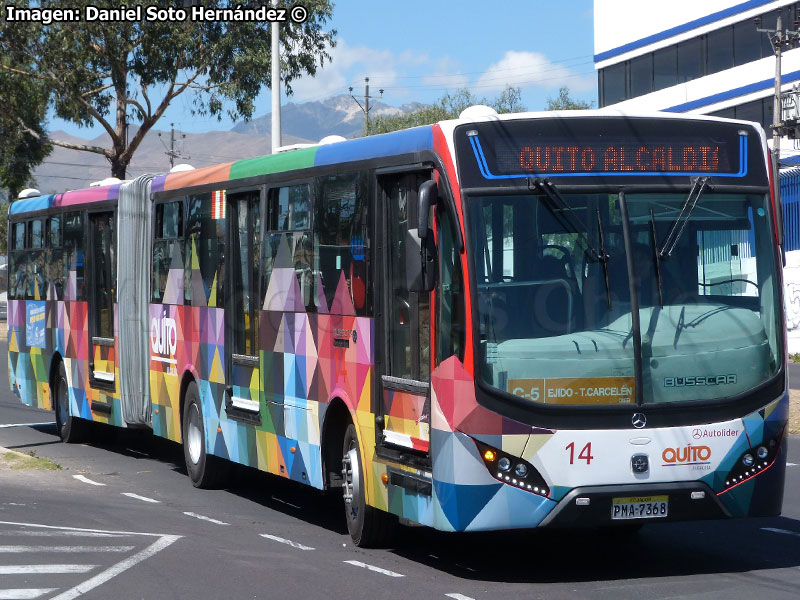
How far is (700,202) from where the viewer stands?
8773 mm

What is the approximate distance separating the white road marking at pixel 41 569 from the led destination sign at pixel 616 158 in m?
3.83

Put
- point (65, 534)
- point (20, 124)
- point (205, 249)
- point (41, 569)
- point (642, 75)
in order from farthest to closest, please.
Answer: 1. point (642, 75)
2. point (20, 124)
3. point (205, 249)
4. point (65, 534)
5. point (41, 569)

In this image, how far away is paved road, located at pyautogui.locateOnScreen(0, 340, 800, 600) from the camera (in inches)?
326

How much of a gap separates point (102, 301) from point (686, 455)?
9.63 metres

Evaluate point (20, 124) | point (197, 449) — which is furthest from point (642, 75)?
point (197, 449)

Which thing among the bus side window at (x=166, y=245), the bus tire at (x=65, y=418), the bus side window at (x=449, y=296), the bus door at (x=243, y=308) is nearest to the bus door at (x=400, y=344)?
the bus side window at (x=449, y=296)

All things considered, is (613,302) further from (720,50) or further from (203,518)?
(720,50)

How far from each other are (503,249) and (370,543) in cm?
268

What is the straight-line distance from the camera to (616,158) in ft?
28.5

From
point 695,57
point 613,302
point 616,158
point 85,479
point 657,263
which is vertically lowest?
point 85,479

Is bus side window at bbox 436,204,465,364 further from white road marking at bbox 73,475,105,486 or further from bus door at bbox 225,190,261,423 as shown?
white road marking at bbox 73,475,105,486

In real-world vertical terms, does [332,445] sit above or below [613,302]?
below

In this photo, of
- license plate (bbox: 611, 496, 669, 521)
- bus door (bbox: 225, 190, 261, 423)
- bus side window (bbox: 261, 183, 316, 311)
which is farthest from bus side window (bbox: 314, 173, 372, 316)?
license plate (bbox: 611, 496, 669, 521)

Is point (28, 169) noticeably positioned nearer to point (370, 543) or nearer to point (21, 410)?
point (21, 410)
